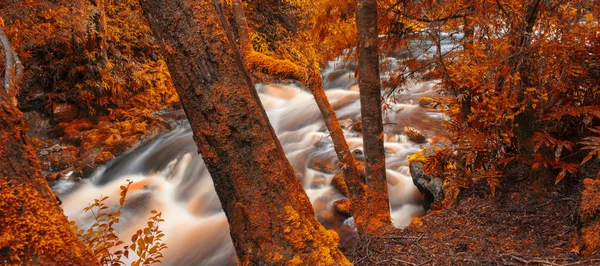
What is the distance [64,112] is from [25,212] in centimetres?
1126

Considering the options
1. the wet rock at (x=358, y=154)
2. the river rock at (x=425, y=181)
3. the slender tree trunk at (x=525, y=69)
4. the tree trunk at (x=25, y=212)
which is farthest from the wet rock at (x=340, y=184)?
the tree trunk at (x=25, y=212)

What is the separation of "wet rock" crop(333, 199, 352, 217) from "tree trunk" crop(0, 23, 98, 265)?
18.8 feet

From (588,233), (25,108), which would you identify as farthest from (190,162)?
(588,233)

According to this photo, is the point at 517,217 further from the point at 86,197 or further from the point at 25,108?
the point at 25,108

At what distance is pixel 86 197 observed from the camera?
866cm

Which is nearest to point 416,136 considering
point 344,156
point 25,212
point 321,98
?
point 344,156

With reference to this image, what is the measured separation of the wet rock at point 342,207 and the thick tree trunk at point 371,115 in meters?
2.90

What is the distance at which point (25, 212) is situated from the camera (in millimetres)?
1374

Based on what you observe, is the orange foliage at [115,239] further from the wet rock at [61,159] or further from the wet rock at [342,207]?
the wet rock at [61,159]

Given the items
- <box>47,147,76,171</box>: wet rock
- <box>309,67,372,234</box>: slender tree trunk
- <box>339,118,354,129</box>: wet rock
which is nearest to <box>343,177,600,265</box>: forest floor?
<box>309,67,372,234</box>: slender tree trunk

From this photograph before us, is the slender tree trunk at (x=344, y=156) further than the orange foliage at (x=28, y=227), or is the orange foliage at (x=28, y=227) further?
the slender tree trunk at (x=344, y=156)

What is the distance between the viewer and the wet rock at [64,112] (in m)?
10.7

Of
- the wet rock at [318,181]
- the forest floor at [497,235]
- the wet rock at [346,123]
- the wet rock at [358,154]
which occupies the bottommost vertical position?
the wet rock at [318,181]

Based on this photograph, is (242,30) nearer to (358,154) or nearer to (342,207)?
(342,207)
